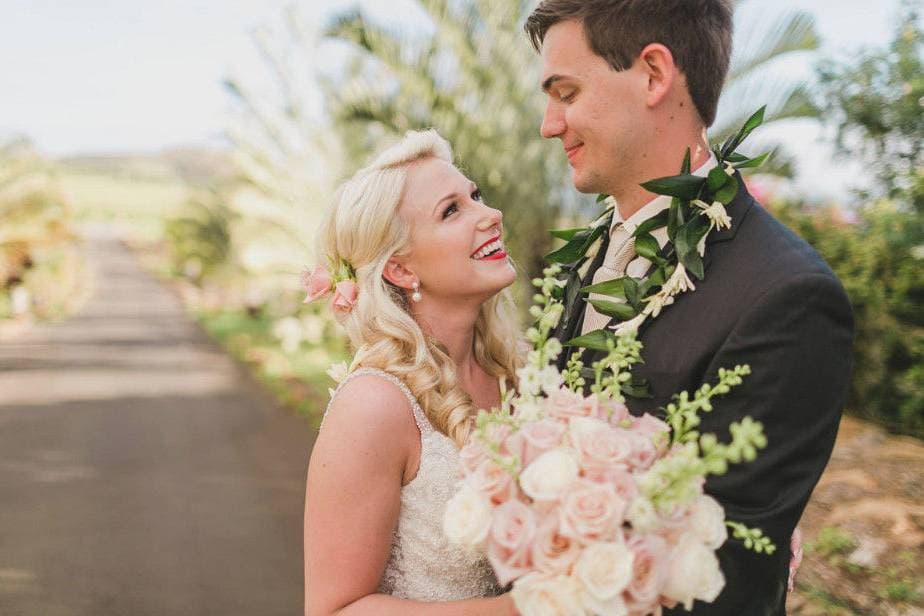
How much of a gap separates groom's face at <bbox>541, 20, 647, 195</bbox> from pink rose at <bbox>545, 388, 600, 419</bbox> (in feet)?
2.94

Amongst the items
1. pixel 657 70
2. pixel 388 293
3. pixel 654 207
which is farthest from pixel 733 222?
pixel 388 293

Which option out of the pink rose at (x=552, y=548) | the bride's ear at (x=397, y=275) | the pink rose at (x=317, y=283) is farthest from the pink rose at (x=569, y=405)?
the pink rose at (x=317, y=283)

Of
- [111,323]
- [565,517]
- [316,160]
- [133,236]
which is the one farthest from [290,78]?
[133,236]

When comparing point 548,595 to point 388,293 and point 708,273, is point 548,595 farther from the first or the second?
point 388,293

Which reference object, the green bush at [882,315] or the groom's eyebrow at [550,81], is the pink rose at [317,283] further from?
the green bush at [882,315]

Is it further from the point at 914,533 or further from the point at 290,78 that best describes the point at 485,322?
the point at 290,78

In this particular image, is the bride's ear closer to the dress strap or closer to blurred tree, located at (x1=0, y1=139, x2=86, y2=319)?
the dress strap

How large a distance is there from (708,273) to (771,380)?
0.37 meters

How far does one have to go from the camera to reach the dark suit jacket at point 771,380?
1.94 m

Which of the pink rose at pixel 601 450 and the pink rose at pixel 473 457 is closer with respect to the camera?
the pink rose at pixel 601 450

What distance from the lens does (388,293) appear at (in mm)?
2852

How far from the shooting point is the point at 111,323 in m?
24.5

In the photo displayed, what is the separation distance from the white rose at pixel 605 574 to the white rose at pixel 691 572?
0.11 meters

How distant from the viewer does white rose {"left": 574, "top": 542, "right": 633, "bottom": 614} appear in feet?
5.03
